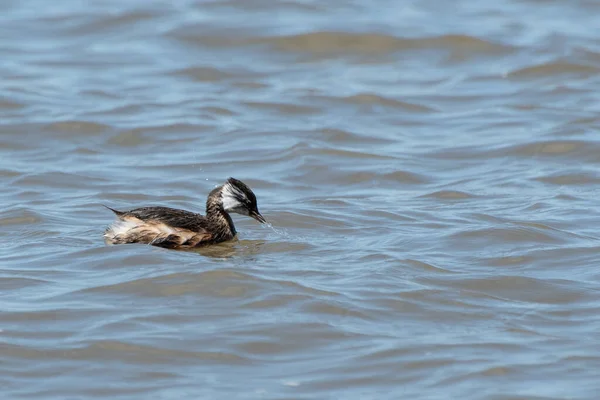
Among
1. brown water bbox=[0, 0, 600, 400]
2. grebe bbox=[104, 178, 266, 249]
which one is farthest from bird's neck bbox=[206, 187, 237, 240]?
brown water bbox=[0, 0, 600, 400]

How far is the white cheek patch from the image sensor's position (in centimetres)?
985

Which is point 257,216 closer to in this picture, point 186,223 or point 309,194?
point 186,223

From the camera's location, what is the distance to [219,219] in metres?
9.89

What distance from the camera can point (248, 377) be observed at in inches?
272

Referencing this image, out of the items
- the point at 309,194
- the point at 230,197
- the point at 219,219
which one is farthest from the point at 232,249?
the point at 309,194

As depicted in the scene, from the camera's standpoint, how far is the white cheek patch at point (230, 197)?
985 centimetres

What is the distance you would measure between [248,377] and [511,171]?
18.8 ft

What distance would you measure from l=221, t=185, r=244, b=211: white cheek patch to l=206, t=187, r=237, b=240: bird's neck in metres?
0.04

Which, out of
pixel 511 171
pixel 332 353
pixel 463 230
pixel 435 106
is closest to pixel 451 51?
pixel 435 106

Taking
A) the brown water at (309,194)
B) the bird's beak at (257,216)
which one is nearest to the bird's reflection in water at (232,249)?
the brown water at (309,194)

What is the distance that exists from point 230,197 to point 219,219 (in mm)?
192

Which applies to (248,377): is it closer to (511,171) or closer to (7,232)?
(7,232)

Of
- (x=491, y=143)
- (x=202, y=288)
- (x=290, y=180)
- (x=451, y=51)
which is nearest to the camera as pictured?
(x=202, y=288)

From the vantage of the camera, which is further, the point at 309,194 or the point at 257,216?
the point at 309,194
